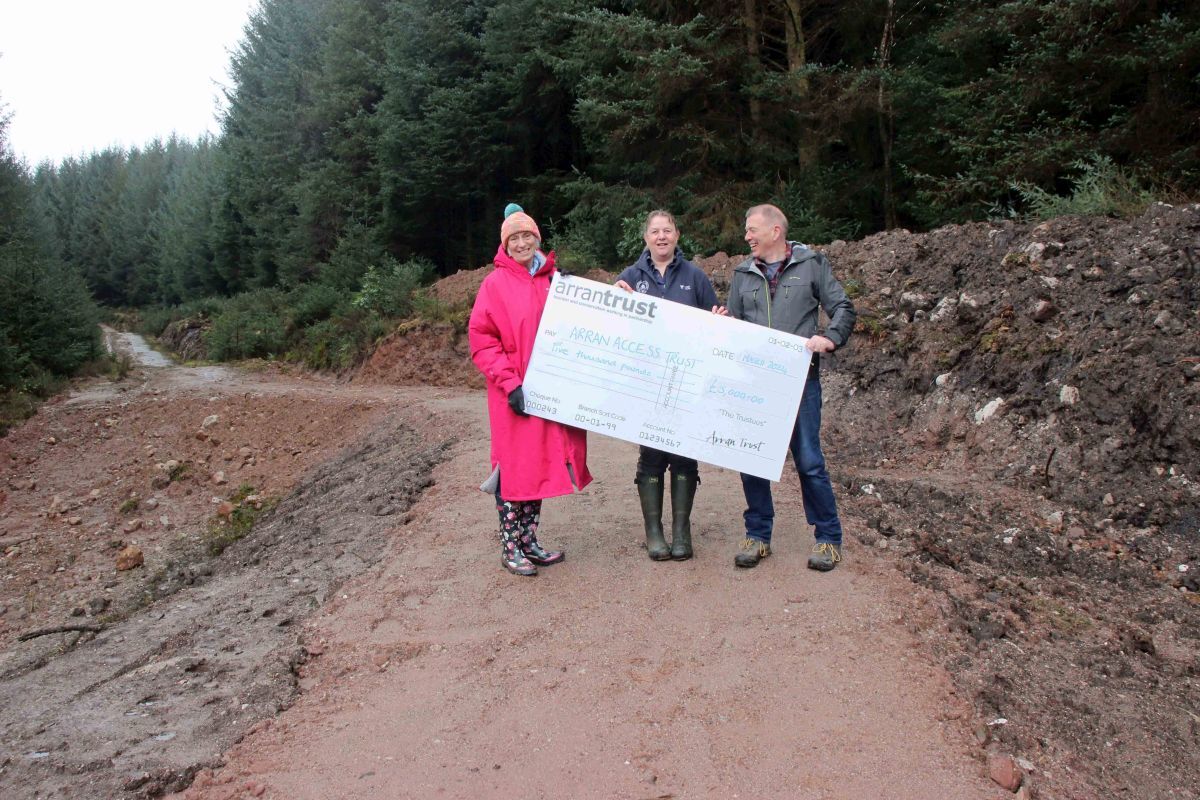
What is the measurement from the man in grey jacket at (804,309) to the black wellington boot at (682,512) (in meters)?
0.65

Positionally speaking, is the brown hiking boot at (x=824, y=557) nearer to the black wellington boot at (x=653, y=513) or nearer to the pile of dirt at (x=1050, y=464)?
the pile of dirt at (x=1050, y=464)

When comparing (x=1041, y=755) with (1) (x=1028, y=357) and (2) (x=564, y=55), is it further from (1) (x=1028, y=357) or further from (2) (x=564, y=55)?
(2) (x=564, y=55)

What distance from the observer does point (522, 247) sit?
468cm

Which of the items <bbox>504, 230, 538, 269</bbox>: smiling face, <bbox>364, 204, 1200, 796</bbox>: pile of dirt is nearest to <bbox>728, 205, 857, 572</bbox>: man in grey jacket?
<bbox>364, 204, 1200, 796</bbox>: pile of dirt

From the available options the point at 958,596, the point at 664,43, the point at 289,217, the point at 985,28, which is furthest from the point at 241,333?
the point at 958,596

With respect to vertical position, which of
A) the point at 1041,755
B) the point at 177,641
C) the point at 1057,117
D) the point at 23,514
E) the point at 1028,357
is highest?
the point at 1057,117

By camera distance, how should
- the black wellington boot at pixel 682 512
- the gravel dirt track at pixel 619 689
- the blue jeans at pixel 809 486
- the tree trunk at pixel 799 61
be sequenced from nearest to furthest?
1. the gravel dirt track at pixel 619 689
2. the blue jeans at pixel 809 486
3. the black wellington boot at pixel 682 512
4. the tree trunk at pixel 799 61

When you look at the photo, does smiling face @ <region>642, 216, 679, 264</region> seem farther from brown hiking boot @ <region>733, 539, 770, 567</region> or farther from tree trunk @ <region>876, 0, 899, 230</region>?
tree trunk @ <region>876, 0, 899, 230</region>

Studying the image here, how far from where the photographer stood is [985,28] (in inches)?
440

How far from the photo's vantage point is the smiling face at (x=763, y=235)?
4.48 metres

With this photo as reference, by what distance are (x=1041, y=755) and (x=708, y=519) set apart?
2.93 metres

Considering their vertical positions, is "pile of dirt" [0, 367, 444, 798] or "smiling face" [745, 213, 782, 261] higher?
"smiling face" [745, 213, 782, 261]

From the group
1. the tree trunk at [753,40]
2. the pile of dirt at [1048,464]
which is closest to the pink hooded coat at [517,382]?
the pile of dirt at [1048,464]

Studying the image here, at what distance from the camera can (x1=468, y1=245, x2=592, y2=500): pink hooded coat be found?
4.67 metres
